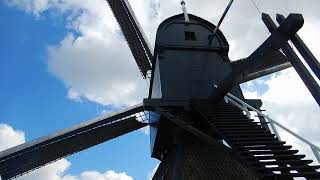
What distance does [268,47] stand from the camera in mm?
5973

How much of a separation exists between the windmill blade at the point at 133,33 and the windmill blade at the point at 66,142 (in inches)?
168

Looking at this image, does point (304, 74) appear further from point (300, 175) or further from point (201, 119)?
point (201, 119)

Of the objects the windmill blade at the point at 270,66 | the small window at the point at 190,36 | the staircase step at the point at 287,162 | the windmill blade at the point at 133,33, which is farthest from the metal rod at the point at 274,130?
the windmill blade at the point at 133,33

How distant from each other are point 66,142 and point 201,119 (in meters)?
6.96

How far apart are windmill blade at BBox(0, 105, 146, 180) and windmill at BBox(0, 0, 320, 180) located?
0.13ft

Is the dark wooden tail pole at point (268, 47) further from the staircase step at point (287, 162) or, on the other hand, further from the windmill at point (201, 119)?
the staircase step at point (287, 162)

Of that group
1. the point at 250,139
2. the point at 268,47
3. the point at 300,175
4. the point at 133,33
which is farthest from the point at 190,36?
the point at 133,33

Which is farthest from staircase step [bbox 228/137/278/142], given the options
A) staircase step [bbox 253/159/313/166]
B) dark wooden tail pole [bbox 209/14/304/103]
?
dark wooden tail pole [bbox 209/14/304/103]

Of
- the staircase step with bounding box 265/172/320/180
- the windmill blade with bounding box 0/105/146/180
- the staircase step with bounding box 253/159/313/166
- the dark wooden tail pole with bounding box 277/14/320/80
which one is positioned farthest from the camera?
the windmill blade with bounding box 0/105/146/180

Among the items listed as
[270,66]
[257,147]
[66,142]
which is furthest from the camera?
[270,66]

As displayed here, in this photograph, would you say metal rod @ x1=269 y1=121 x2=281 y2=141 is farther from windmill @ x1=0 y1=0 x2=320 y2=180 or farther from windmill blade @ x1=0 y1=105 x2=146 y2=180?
windmill blade @ x1=0 y1=105 x2=146 y2=180

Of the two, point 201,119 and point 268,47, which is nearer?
point 268,47

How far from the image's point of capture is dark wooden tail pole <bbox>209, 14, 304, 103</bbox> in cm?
502

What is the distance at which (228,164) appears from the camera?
7445 millimetres
